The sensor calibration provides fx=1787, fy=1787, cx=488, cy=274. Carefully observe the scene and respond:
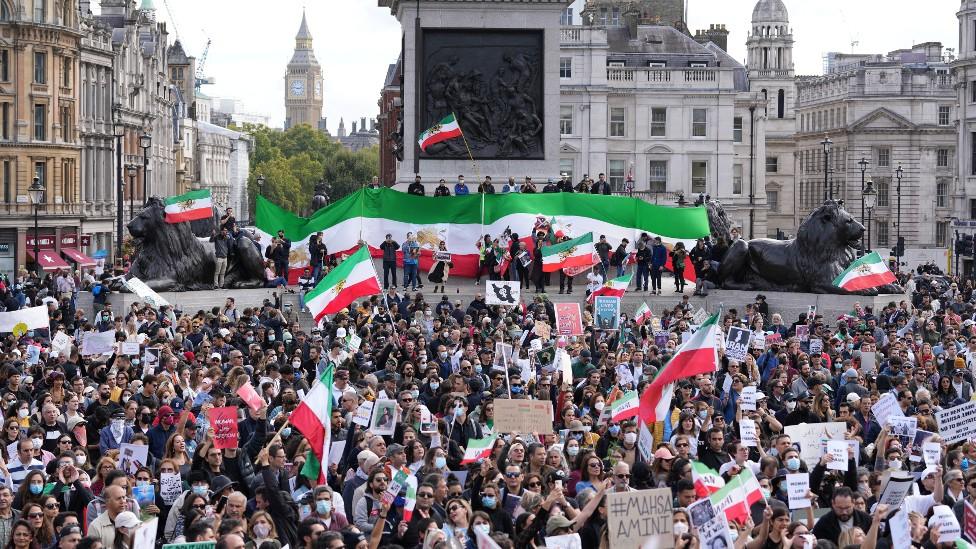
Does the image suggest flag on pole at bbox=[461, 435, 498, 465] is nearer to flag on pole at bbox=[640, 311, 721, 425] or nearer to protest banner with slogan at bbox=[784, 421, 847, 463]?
flag on pole at bbox=[640, 311, 721, 425]

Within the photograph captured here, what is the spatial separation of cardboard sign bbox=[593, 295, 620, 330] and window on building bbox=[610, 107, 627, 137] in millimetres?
54588

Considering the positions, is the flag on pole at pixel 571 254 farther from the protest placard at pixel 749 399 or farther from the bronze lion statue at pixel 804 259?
the protest placard at pixel 749 399

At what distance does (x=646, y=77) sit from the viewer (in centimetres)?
8056

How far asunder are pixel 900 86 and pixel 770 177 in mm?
11284

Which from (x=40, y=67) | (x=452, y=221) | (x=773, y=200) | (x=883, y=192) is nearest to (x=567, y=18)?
(x=40, y=67)

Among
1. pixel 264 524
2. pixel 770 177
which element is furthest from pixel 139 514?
pixel 770 177

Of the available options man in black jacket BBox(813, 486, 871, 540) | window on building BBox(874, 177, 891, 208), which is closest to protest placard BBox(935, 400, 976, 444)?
man in black jacket BBox(813, 486, 871, 540)

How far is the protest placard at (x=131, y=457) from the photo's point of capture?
14.4 meters

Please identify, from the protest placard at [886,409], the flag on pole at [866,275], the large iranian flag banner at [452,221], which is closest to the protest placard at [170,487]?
the protest placard at [886,409]

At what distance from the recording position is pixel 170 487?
44.2 feet

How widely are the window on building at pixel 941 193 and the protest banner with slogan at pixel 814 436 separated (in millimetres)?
98540

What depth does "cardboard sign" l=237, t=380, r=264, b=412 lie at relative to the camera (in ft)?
53.8

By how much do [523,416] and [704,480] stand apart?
101 inches

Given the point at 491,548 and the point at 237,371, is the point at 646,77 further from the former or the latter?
the point at 491,548
